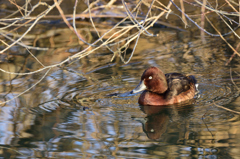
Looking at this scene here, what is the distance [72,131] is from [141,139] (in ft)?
3.60

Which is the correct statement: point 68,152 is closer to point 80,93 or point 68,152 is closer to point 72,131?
point 72,131

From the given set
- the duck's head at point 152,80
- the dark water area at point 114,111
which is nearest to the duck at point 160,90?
the duck's head at point 152,80

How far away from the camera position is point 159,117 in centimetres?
685

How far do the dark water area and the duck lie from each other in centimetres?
14

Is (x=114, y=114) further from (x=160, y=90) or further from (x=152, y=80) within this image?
(x=160, y=90)

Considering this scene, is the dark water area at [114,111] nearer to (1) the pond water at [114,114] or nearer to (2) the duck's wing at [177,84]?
(1) the pond water at [114,114]

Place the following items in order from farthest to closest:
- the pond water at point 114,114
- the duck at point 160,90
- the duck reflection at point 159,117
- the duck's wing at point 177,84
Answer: the duck's wing at point 177,84, the duck at point 160,90, the duck reflection at point 159,117, the pond water at point 114,114

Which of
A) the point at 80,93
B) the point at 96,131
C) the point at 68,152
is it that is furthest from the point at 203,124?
the point at 80,93

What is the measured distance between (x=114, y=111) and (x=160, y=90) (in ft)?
3.62

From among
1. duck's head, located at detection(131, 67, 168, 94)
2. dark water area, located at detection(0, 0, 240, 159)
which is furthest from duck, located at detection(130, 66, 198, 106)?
dark water area, located at detection(0, 0, 240, 159)

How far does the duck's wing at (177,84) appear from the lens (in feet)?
24.5

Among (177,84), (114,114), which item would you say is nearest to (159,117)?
(114,114)

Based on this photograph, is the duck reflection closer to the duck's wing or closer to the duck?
→ the duck

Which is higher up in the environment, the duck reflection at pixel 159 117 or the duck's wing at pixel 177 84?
the duck's wing at pixel 177 84
